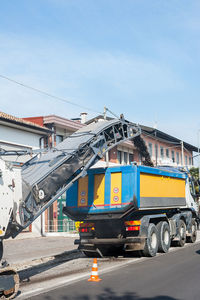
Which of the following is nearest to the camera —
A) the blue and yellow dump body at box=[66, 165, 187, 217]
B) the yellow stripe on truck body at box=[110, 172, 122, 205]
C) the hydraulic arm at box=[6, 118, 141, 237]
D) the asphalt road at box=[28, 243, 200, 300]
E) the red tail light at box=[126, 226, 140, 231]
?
the asphalt road at box=[28, 243, 200, 300]

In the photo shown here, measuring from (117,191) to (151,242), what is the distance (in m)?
2.24

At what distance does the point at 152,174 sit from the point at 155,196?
0.82 metres

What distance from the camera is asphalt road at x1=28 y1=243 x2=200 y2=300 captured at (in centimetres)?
806

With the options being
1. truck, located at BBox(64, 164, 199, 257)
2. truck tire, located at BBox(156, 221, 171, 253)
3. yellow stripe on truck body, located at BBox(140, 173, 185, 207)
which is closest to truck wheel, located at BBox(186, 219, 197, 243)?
yellow stripe on truck body, located at BBox(140, 173, 185, 207)

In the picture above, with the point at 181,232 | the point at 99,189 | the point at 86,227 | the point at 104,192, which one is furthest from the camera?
the point at 181,232

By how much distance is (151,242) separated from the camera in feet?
45.9

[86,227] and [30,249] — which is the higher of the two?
[86,227]

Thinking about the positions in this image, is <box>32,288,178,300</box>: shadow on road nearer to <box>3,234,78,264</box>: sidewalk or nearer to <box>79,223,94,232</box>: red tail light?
<box>79,223,94,232</box>: red tail light

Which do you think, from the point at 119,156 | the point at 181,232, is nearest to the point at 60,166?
the point at 181,232

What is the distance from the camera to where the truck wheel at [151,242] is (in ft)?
44.7

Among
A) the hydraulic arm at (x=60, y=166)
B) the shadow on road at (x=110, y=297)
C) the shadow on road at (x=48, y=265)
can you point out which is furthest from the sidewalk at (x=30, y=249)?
the shadow on road at (x=110, y=297)


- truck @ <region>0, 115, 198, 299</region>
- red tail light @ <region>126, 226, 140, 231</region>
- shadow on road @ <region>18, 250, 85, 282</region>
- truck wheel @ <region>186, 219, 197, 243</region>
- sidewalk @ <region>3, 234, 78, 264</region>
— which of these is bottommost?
shadow on road @ <region>18, 250, 85, 282</region>

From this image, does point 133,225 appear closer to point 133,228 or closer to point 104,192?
point 133,228

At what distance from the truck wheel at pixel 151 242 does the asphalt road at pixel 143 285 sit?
4.10 ft
